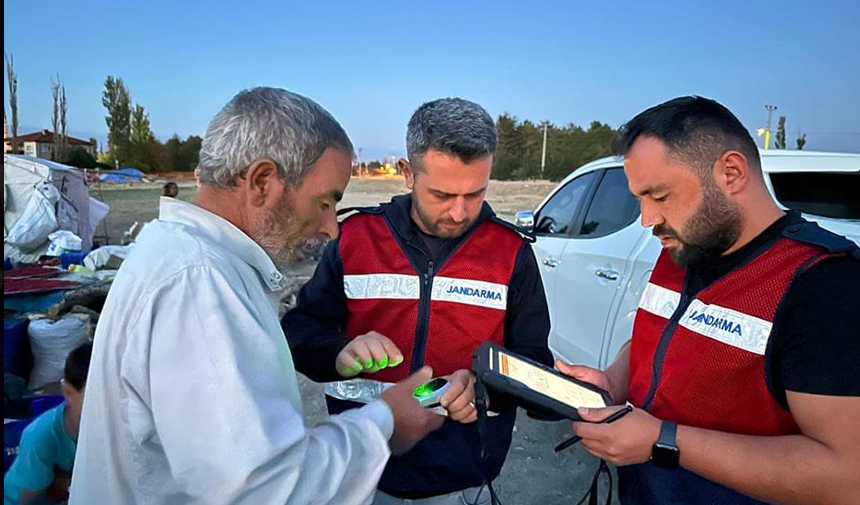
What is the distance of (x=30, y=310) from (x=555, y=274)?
624cm

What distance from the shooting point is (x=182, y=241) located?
111cm

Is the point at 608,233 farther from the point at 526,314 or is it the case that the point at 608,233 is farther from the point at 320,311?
the point at 320,311

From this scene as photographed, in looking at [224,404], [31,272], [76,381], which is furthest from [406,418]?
[31,272]

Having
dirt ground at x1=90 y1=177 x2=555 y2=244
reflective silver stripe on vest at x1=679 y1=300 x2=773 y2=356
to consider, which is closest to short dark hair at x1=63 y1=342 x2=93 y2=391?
reflective silver stripe on vest at x1=679 y1=300 x2=773 y2=356

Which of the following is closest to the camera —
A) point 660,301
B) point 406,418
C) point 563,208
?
point 406,418

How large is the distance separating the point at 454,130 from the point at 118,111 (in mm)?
58467

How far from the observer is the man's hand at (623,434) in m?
1.43

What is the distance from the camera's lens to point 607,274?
380 cm

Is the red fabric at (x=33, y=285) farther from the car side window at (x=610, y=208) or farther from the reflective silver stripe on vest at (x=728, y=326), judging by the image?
the reflective silver stripe on vest at (x=728, y=326)

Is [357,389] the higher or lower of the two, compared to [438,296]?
lower

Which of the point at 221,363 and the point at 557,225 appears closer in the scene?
the point at 221,363

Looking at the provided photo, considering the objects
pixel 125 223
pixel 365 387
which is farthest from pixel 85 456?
pixel 125 223

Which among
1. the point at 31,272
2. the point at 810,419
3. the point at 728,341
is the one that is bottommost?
the point at 31,272

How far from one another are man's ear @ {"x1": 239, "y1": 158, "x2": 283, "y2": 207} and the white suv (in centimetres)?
215
